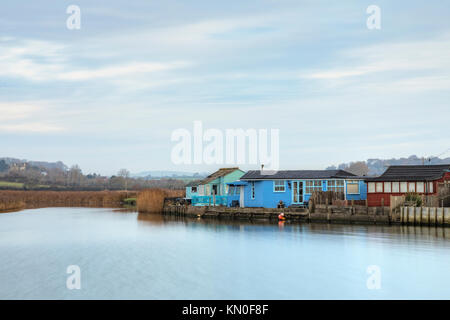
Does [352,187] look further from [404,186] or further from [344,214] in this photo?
[404,186]

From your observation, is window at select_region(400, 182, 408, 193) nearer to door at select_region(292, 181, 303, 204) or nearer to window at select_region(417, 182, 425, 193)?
window at select_region(417, 182, 425, 193)

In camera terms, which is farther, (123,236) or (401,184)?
(401,184)

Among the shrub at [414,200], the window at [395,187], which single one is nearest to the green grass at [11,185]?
the window at [395,187]

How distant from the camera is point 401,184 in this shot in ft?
151

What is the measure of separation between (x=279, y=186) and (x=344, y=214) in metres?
7.97

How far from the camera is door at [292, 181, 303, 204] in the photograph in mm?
51750

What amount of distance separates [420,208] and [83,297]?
2873 cm

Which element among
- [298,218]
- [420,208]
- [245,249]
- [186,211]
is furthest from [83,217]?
[420,208]

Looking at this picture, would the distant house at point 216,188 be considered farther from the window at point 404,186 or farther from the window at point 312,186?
the window at point 404,186

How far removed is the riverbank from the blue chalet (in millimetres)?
1788

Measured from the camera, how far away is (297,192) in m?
51.9

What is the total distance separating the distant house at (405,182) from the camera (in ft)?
149

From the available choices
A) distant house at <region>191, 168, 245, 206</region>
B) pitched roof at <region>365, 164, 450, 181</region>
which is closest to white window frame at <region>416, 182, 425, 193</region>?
pitched roof at <region>365, 164, 450, 181</region>
